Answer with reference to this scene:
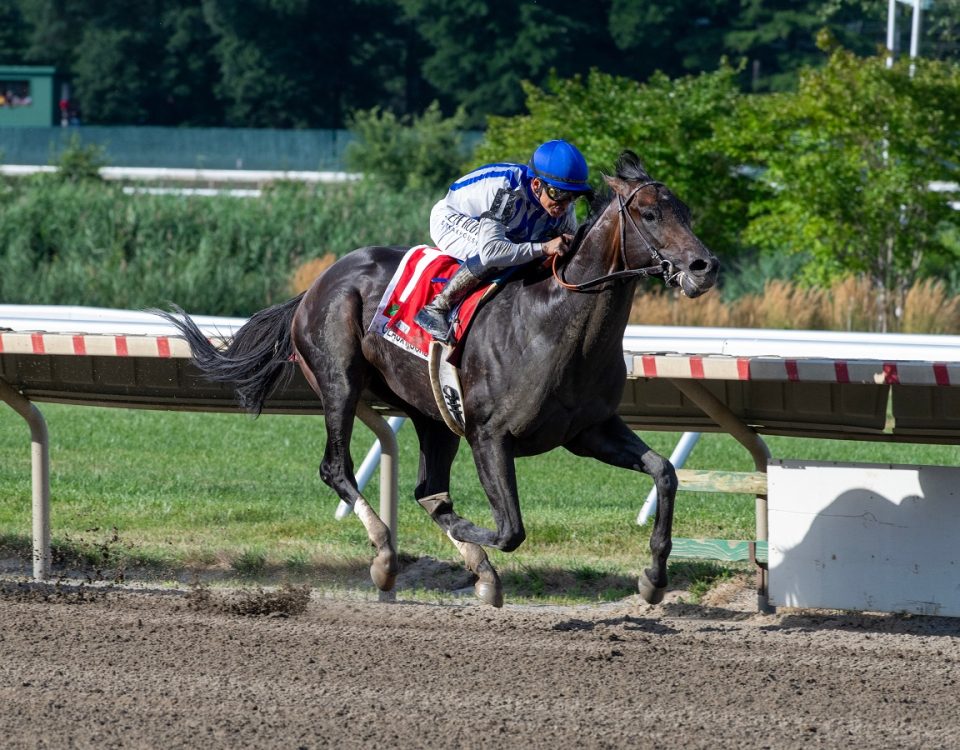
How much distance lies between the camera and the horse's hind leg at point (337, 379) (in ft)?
20.0

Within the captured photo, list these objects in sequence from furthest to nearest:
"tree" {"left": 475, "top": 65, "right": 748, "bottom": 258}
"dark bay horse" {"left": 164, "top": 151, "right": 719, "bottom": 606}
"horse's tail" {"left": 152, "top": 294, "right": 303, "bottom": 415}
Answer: "tree" {"left": 475, "top": 65, "right": 748, "bottom": 258} < "horse's tail" {"left": 152, "top": 294, "right": 303, "bottom": 415} < "dark bay horse" {"left": 164, "top": 151, "right": 719, "bottom": 606}

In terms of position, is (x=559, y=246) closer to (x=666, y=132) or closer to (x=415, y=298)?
(x=415, y=298)

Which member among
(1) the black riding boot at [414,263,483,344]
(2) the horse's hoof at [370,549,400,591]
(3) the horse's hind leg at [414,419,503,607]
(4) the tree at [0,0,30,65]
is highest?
(4) the tree at [0,0,30,65]

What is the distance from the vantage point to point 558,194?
5.38m

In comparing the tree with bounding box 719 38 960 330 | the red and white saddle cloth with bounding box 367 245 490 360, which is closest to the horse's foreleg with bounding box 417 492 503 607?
the red and white saddle cloth with bounding box 367 245 490 360

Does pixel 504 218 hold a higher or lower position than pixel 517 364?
higher

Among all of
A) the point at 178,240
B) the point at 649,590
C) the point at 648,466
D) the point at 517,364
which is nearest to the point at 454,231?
the point at 517,364

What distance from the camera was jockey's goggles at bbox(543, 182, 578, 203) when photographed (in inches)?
211

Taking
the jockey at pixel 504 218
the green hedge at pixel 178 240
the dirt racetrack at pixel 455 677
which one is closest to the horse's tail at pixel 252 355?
the dirt racetrack at pixel 455 677

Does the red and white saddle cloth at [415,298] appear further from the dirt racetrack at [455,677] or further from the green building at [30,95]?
the green building at [30,95]

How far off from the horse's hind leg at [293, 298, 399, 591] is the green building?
1840 inches

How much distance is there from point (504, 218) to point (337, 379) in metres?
1.15

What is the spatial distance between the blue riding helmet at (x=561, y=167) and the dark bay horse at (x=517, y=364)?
16 cm

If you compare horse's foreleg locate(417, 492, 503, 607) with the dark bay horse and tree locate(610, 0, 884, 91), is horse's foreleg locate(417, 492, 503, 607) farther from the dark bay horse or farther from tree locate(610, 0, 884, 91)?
tree locate(610, 0, 884, 91)
